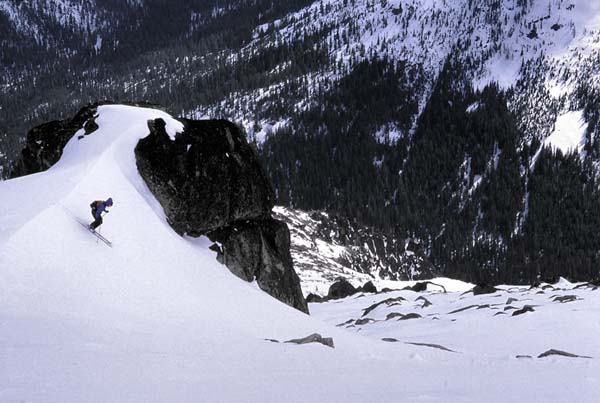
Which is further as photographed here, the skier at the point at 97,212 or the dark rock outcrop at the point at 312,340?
the skier at the point at 97,212

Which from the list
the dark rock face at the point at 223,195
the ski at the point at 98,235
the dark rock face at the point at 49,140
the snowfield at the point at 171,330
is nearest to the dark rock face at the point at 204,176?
the dark rock face at the point at 223,195

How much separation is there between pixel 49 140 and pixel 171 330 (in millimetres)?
20363

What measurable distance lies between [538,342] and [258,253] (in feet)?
46.4

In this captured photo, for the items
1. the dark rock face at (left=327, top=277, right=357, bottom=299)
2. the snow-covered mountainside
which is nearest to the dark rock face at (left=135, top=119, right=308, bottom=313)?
the dark rock face at (left=327, top=277, right=357, bottom=299)

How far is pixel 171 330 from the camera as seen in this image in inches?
485

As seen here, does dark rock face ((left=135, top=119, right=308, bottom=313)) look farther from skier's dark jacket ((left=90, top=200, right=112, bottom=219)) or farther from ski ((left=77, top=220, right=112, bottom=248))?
skier's dark jacket ((left=90, top=200, right=112, bottom=219))

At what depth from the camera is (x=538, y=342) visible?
16797 millimetres

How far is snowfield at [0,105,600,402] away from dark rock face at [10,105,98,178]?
148 cm

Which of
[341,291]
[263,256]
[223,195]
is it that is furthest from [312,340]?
[341,291]

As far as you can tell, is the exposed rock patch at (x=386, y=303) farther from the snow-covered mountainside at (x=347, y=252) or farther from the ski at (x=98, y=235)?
the snow-covered mountainside at (x=347, y=252)

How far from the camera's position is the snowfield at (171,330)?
7215mm

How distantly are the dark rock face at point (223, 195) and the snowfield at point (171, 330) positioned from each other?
0.86 m

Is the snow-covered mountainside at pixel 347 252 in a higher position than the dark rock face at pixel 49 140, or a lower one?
higher

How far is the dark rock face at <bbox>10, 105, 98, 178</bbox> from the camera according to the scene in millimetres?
27727
